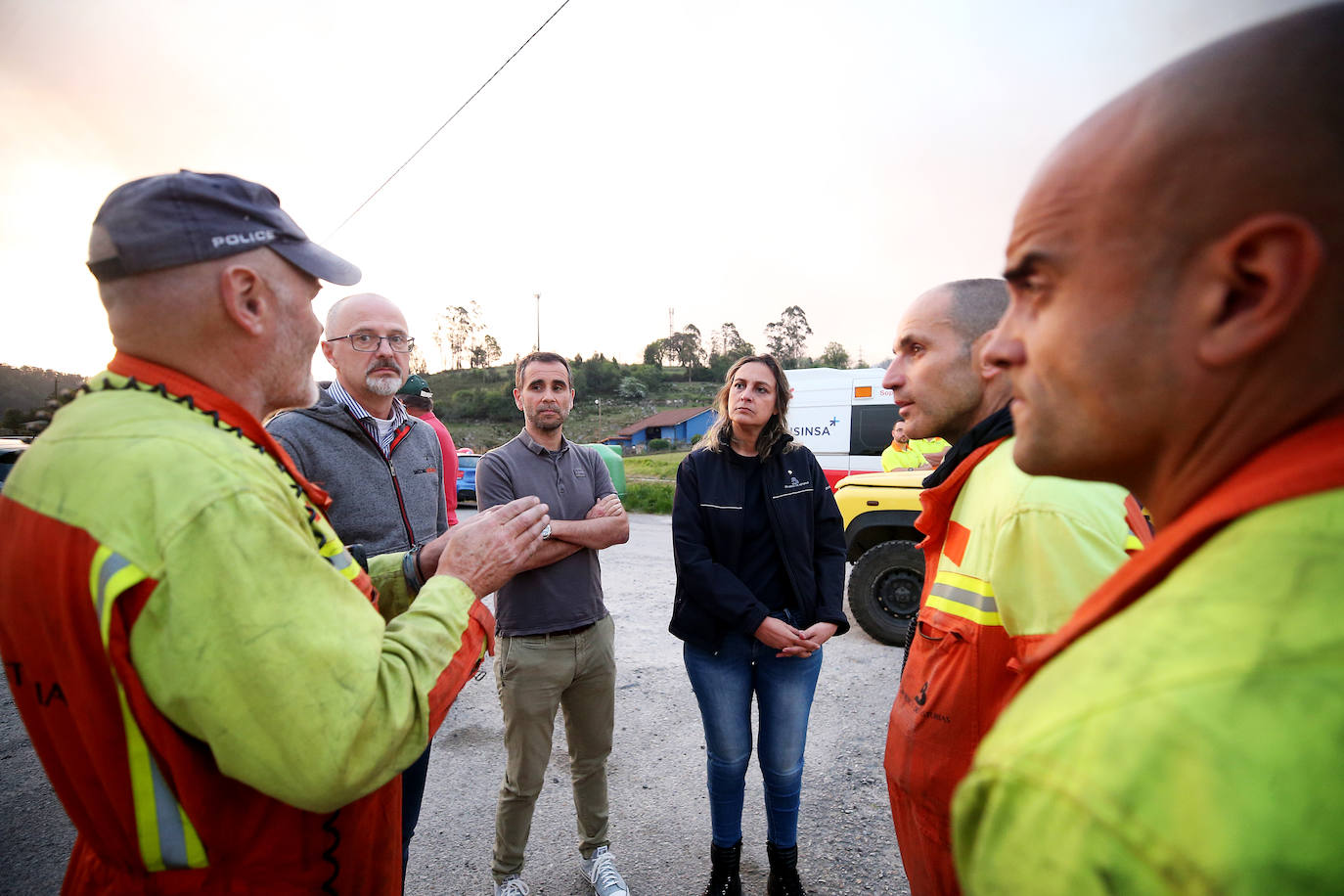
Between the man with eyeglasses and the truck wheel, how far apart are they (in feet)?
12.6

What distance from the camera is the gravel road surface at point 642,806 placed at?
2.91 meters

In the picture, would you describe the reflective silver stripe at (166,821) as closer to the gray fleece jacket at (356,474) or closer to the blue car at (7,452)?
the gray fleece jacket at (356,474)

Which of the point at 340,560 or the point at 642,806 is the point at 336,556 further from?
the point at 642,806

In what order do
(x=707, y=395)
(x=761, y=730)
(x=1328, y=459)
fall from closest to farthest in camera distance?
(x=1328, y=459) → (x=761, y=730) → (x=707, y=395)

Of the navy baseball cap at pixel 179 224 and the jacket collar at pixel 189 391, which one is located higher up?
the navy baseball cap at pixel 179 224

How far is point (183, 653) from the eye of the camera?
1.00 metres

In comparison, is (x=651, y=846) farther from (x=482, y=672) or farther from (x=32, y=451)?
(x=32, y=451)

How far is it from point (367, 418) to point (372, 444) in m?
0.12

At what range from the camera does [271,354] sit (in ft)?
4.67

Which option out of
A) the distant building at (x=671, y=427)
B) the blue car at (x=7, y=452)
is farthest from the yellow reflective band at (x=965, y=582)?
the distant building at (x=671, y=427)

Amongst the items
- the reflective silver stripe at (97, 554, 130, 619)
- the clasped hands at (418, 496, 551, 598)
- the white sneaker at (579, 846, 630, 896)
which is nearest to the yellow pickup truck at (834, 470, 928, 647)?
the white sneaker at (579, 846, 630, 896)

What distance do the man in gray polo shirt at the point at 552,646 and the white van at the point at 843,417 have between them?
495 cm

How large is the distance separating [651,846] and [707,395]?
67.3 m

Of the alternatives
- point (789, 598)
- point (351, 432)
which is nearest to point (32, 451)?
point (351, 432)
